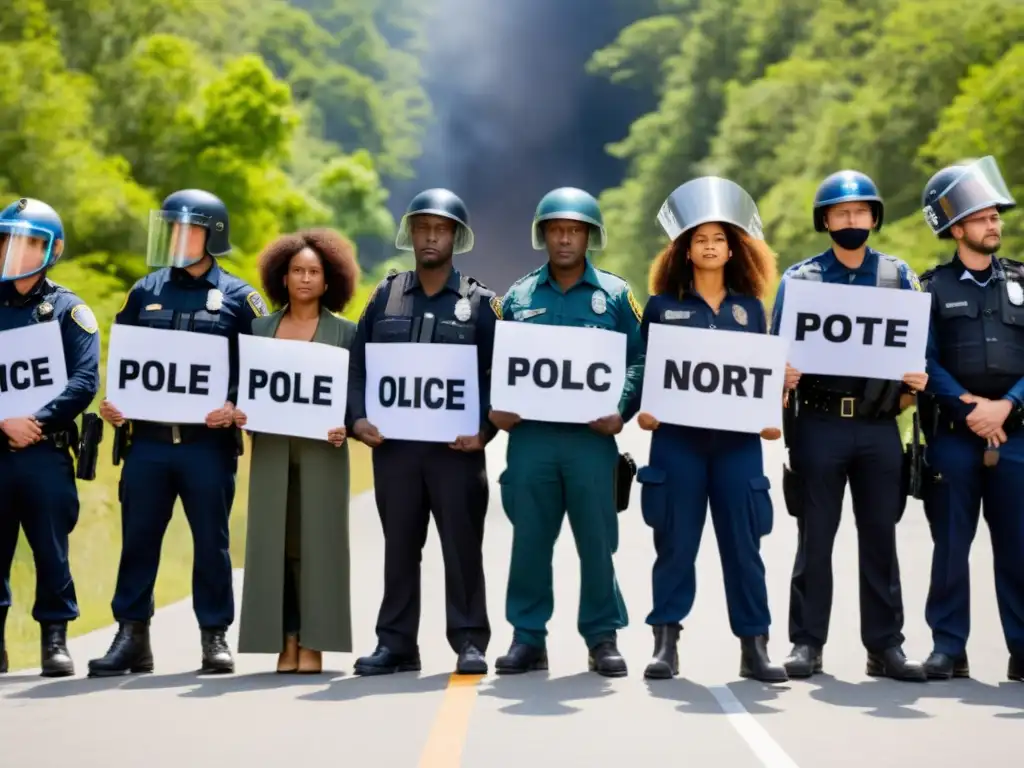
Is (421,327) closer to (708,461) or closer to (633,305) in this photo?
(633,305)

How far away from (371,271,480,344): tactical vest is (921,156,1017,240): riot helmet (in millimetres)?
2542

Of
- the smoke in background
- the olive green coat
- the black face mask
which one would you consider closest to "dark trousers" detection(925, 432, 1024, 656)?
the black face mask

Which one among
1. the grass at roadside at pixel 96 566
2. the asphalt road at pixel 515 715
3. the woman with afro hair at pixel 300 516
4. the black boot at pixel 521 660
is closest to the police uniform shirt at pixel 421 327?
the woman with afro hair at pixel 300 516

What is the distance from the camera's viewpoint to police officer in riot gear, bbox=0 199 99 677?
1047cm

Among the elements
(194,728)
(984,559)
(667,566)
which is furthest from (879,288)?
(984,559)

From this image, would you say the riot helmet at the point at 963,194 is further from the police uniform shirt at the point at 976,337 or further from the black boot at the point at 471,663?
the black boot at the point at 471,663

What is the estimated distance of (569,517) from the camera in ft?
33.6

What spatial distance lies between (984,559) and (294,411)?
8.61 m

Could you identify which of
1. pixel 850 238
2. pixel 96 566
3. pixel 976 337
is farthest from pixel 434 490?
pixel 96 566

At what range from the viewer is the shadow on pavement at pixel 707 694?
9047 millimetres

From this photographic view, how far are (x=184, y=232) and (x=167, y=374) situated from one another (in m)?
0.81

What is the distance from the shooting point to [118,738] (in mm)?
8391

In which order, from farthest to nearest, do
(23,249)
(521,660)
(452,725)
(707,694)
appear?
(23,249) → (521,660) → (707,694) → (452,725)

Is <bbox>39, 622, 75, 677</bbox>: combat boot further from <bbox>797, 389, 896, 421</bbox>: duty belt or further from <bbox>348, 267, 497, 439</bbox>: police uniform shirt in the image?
<bbox>797, 389, 896, 421</bbox>: duty belt
